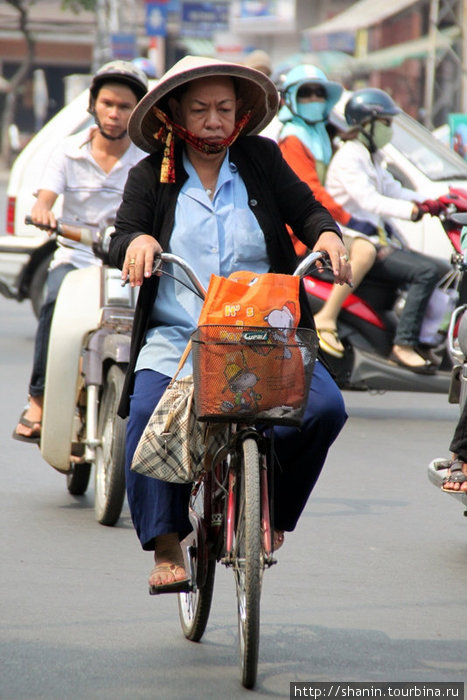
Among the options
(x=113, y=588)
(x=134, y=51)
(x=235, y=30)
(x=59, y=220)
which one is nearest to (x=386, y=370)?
(x=59, y=220)

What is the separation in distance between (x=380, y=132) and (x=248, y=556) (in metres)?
5.94

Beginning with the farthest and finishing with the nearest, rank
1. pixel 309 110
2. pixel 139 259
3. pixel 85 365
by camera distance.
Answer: pixel 309 110 → pixel 85 365 → pixel 139 259

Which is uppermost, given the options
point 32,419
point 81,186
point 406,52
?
point 81,186

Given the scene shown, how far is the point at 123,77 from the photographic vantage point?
6.70m

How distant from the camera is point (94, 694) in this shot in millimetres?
4078

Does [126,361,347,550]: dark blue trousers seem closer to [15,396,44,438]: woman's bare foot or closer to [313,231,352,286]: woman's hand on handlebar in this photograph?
[313,231,352,286]: woman's hand on handlebar

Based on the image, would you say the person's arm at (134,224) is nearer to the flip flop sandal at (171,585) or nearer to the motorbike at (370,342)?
the flip flop sandal at (171,585)

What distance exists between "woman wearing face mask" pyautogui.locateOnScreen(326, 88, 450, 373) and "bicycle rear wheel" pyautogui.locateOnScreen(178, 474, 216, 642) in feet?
15.5

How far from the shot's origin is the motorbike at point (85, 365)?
6.44 m

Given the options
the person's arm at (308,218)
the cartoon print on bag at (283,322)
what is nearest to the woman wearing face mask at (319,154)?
the person's arm at (308,218)

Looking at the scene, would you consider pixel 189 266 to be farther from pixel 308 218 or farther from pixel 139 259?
pixel 308 218

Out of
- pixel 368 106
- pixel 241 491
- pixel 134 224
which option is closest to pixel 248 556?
pixel 241 491

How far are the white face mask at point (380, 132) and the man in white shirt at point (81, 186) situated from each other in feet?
9.21

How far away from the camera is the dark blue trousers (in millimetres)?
4316
